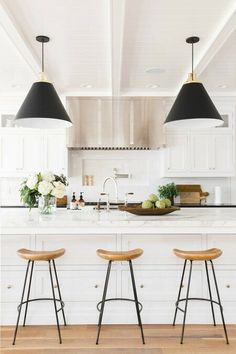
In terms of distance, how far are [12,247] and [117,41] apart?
2101 millimetres

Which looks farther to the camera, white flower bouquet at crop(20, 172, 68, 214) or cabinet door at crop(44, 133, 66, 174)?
cabinet door at crop(44, 133, 66, 174)

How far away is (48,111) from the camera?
2.68 meters

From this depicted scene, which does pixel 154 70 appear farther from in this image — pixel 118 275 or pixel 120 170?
pixel 118 275

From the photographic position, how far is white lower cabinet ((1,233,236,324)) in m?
2.94

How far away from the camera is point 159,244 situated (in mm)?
2953

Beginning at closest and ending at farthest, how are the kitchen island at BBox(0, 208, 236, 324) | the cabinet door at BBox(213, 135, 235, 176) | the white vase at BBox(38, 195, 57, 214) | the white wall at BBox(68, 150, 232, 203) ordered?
the kitchen island at BBox(0, 208, 236, 324) → the white vase at BBox(38, 195, 57, 214) → the cabinet door at BBox(213, 135, 235, 176) → the white wall at BBox(68, 150, 232, 203)

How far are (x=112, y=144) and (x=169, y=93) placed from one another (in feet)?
3.93

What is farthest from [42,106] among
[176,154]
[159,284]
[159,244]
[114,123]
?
[176,154]

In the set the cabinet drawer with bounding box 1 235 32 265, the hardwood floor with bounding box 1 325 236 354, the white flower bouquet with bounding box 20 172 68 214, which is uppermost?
the white flower bouquet with bounding box 20 172 68 214

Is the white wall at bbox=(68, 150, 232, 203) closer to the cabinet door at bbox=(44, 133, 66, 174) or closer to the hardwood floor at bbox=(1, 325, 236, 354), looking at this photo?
the cabinet door at bbox=(44, 133, 66, 174)

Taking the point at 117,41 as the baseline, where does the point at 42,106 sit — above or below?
below

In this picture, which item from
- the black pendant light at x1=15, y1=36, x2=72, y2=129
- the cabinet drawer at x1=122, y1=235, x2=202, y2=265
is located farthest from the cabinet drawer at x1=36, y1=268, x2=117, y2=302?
the black pendant light at x1=15, y1=36, x2=72, y2=129

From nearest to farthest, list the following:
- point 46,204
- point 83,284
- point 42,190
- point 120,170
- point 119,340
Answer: point 119,340
point 83,284
point 42,190
point 46,204
point 120,170

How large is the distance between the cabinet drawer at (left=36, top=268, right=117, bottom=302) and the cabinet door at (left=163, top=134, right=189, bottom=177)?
107 inches
